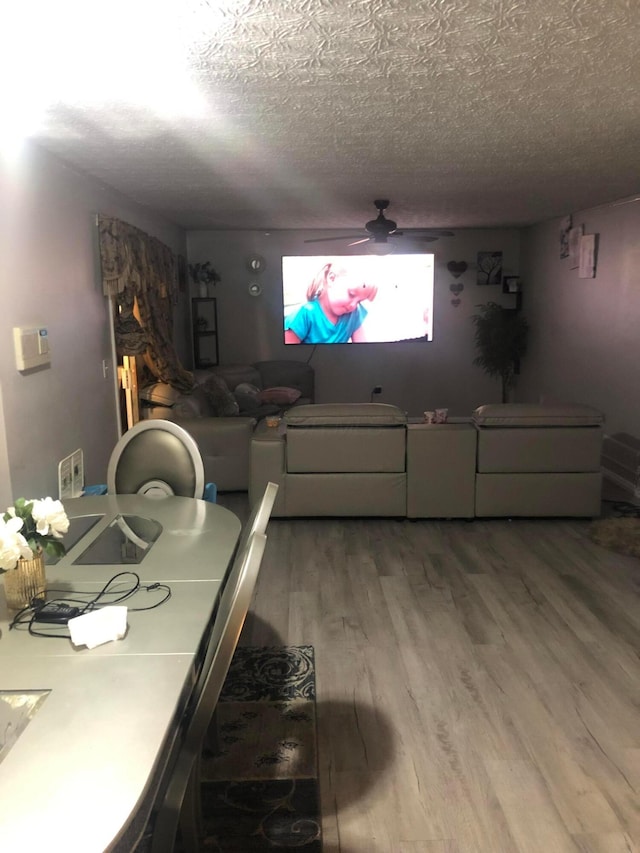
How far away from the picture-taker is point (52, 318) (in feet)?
11.0

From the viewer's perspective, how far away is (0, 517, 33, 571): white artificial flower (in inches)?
65.1

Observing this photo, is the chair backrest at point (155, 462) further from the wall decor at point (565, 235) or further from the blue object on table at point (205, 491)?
the wall decor at point (565, 235)

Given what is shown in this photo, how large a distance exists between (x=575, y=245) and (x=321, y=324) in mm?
2998

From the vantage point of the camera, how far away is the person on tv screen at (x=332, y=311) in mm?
7793

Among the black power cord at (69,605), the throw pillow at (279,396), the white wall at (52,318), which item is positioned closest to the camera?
the black power cord at (69,605)

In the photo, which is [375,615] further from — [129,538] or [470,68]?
[470,68]

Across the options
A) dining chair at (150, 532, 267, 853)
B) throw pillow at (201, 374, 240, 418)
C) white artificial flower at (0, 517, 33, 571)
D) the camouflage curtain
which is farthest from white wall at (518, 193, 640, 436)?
white artificial flower at (0, 517, 33, 571)

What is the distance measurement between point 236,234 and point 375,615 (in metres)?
5.75

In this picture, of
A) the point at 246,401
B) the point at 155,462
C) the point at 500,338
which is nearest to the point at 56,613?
the point at 155,462

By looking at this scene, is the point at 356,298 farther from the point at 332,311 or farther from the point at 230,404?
the point at 230,404

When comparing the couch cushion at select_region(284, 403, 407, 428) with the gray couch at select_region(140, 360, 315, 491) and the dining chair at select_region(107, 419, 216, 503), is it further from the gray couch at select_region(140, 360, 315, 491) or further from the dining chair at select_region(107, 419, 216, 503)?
the dining chair at select_region(107, 419, 216, 503)

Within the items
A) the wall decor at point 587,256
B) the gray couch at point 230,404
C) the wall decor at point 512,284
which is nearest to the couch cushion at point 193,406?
the gray couch at point 230,404

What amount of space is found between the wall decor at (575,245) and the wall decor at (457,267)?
1715 millimetres

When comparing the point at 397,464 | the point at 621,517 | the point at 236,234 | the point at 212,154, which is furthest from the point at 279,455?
the point at 236,234
